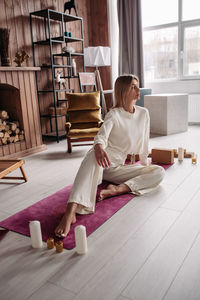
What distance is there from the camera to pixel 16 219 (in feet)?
5.99

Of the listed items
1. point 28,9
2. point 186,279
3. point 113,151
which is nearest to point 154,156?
point 113,151

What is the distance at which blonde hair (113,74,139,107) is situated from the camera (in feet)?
6.65

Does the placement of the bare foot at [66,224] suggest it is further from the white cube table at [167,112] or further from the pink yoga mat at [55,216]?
the white cube table at [167,112]

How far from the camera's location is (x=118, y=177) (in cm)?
221

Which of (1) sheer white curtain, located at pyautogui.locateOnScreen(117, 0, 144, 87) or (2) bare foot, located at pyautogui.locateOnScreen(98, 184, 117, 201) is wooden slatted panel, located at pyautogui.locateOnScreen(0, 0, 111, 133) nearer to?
(1) sheer white curtain, located at pyautogui.locateOnScreen(117, 0, 144, 87)

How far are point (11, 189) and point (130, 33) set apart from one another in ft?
12.8

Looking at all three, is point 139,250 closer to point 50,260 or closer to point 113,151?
point 50,260

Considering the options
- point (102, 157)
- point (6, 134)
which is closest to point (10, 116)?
point (6, 134)

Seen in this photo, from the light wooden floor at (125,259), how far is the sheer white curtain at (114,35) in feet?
12.5

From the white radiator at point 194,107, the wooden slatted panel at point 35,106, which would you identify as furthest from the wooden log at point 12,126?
the white radiator at point 194,107

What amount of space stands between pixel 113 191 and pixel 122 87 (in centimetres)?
77

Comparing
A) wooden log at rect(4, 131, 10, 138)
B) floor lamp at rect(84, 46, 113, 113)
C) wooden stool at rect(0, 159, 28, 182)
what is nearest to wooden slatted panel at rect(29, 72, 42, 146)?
wooden log at rect(4, 131, 10, 138)

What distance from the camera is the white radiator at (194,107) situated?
4.87 meters

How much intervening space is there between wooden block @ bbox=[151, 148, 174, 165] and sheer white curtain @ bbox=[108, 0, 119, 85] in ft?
9.86
